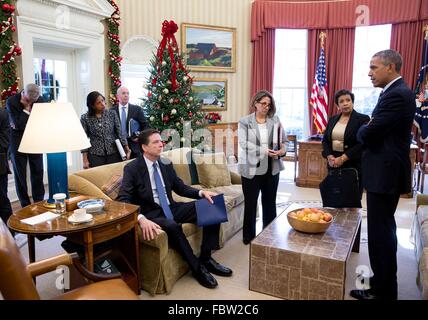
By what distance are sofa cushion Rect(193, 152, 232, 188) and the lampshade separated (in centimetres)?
198

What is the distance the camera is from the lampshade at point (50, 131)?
2.38 m

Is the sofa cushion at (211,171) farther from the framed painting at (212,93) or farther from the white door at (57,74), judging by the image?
the framed painting at (212,93)

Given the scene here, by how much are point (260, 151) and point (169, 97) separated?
8.62ft

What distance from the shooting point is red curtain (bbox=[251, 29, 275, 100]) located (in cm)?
792

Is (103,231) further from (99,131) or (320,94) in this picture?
(320,94)

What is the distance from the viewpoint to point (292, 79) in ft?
27.0

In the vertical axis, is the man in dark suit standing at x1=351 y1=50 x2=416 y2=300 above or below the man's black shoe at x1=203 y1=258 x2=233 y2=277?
above

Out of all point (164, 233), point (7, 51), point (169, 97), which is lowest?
point (164, 233)

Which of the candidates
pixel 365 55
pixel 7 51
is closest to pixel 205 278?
pixel 7 51

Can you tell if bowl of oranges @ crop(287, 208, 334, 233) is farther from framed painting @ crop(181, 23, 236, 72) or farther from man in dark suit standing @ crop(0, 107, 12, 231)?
framed painting @ crop(181, 23, 236, 72)

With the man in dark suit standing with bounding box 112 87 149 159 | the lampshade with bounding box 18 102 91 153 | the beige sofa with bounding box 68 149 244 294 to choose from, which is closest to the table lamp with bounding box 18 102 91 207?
the lampshade with bounding box 18 102 91 153
